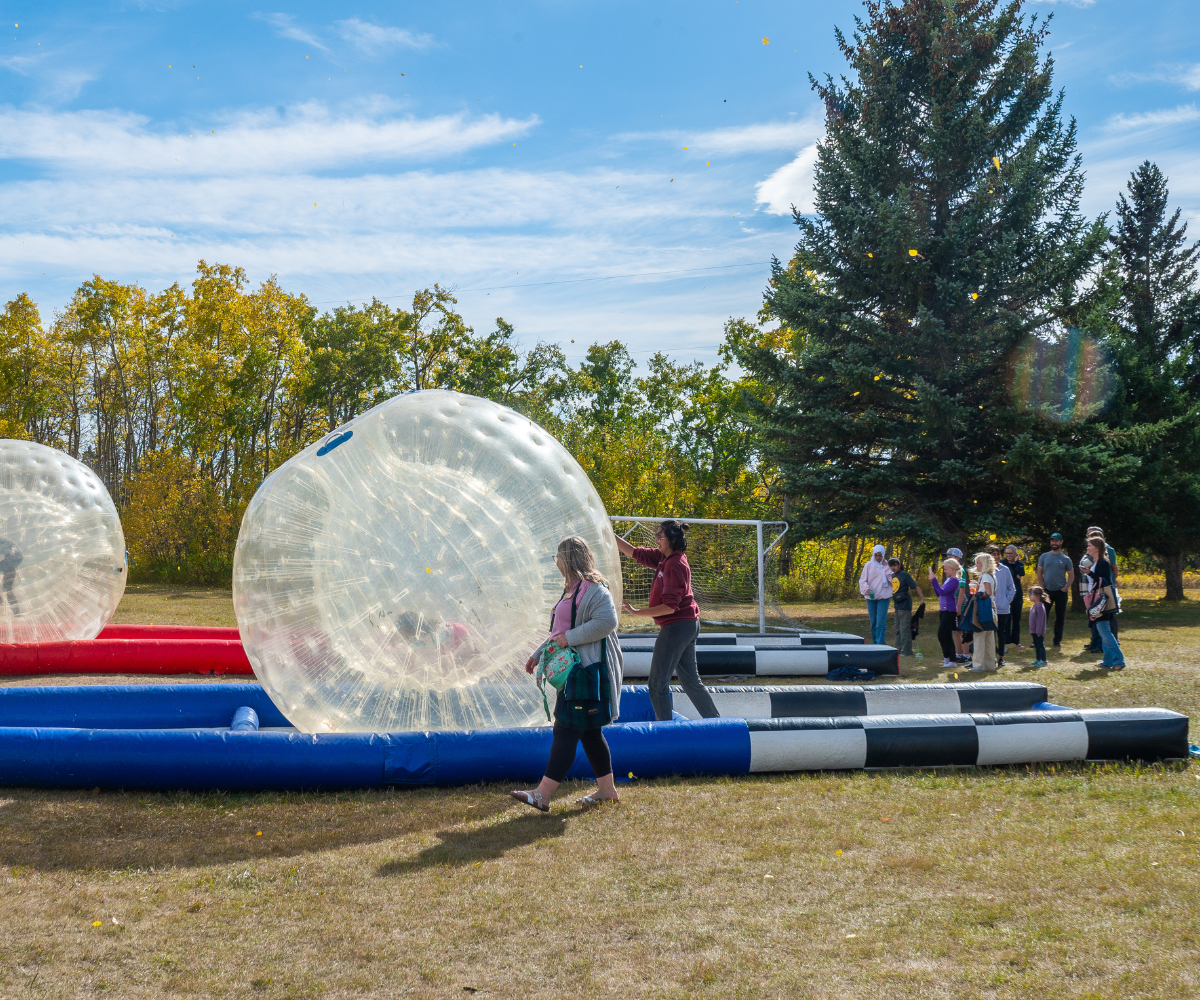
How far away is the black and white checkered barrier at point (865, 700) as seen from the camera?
7.82m

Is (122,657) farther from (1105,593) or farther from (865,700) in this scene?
(1105,593)

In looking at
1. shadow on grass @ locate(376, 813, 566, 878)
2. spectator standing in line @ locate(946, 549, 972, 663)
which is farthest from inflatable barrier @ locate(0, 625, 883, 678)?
shadow on grass @ locate(376, 813, 566, 878)

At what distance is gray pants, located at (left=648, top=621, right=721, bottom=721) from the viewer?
6930 millimetres

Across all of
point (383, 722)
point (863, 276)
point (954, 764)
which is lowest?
point (954, 764)

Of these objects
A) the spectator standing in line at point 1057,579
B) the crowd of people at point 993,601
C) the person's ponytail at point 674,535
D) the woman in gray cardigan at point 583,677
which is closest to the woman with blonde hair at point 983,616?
the crowd of people at point 993,601

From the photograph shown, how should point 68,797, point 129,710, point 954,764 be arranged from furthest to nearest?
point 129,710, point 954,764, point 68,797

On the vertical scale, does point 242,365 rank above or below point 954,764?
above

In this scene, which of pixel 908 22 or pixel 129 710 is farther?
pixel 908 22

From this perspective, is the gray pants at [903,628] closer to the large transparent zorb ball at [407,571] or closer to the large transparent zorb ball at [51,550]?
the large transparent zorb ball at [407,571]

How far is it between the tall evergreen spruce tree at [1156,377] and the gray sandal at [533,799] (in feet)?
60.8

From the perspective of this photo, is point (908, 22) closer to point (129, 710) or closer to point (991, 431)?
point (991, 431)

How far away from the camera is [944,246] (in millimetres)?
19453

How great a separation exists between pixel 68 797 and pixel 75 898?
177cm

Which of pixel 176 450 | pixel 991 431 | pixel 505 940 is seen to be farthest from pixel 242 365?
pixel 505 940
